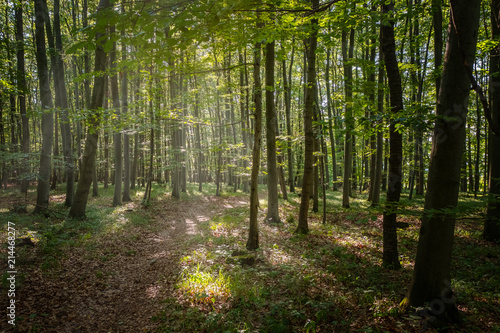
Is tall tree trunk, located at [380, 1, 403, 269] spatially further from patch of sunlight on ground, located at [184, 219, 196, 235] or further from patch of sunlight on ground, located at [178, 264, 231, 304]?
patch of sunlight on ground, located at [184, 219, 196, 235]

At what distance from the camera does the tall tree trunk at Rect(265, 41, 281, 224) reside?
9617 millimetres

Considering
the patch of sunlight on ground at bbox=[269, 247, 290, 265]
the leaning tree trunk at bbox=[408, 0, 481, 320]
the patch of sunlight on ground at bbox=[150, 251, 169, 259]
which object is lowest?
the patch of sunlight on ground at bbox=[150, 251, 169, 259]

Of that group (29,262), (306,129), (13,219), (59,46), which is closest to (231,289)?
(29,262)

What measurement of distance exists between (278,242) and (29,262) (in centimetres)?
759

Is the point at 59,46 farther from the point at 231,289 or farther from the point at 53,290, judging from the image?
the point at 231,289

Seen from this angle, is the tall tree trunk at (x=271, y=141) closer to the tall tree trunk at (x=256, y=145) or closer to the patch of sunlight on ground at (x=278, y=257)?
the tall tree trunk at (x=256, y=145)

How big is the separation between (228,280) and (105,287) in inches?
130

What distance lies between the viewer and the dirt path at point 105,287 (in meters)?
4.90

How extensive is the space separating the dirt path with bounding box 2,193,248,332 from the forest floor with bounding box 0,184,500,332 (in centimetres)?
3

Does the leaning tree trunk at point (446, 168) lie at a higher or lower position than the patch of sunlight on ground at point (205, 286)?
higher

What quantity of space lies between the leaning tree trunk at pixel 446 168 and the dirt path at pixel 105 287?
5.18 m

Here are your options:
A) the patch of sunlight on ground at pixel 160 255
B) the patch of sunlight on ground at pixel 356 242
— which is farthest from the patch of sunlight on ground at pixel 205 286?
the patch of sunlight on ground at pixel 356 242

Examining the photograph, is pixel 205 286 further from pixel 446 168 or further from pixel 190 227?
pixel 190 227

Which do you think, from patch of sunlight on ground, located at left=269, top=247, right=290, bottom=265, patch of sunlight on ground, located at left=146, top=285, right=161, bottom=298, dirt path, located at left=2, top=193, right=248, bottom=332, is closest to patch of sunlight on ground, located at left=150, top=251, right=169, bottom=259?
dirt path, located at left=2, top=193, right=248, bottom=332
